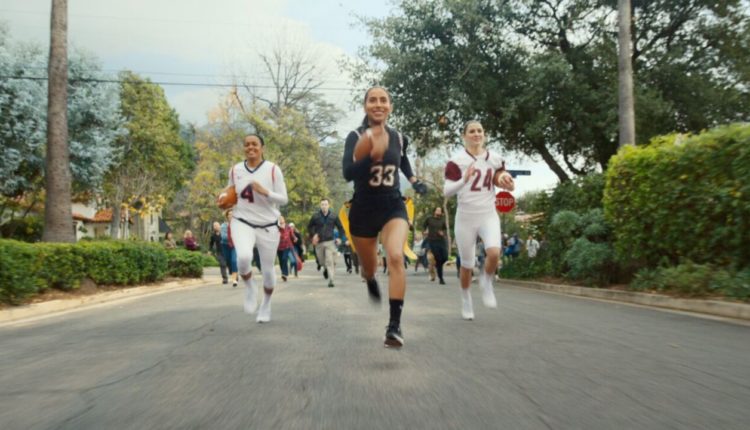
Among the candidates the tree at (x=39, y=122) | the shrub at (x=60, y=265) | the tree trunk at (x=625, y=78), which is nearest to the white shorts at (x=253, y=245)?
the shrub at (x=60, y=265)

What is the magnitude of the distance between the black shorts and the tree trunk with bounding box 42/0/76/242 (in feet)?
33.0

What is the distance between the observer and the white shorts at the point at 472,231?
737 cm

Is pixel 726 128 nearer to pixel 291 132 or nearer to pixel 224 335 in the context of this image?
pixel 224 335

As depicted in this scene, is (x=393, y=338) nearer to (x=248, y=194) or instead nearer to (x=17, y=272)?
(x=248, y=194)

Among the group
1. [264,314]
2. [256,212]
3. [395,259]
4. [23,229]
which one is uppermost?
[23,229]

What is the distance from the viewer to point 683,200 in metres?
9.80

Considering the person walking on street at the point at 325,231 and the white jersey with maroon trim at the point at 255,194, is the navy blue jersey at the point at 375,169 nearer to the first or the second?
the white jersey with maroon trim at the point at 255,194

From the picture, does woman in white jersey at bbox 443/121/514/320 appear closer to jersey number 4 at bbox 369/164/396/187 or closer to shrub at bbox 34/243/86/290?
jersey number 4 at bbox 369/164/396/187

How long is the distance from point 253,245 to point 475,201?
255cm

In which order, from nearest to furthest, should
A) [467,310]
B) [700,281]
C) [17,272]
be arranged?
[467,310] → [700,281] → [17,272]

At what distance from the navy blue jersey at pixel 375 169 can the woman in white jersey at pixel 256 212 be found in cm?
203

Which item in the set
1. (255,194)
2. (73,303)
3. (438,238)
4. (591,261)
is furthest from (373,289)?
(438,238)

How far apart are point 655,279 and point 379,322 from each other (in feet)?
17.9

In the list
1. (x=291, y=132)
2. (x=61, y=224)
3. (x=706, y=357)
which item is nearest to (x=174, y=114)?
(x=291, y=132)
